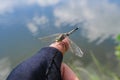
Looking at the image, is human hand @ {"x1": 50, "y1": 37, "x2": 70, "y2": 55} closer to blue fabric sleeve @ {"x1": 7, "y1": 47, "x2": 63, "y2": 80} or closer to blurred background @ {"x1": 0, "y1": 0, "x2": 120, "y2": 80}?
blue fabric sleeve @ {"x1": 7, "y1": 47, "x2": 63, "y2": 80}

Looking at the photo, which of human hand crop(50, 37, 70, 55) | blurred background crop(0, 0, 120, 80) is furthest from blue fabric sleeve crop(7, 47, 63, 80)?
blurred background crop(0, 0, 120, 80)

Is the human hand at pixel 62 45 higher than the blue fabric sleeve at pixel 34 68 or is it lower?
higher

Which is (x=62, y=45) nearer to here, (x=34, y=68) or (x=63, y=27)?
(x=34, y=68)

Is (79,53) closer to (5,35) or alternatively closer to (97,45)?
(5,35)

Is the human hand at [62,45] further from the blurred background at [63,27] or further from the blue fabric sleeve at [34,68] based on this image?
the blurred background at [63,27]

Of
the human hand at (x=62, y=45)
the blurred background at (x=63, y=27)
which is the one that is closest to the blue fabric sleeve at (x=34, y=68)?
the human hand at (x=62, y=45)

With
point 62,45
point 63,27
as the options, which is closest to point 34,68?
point 62,45
